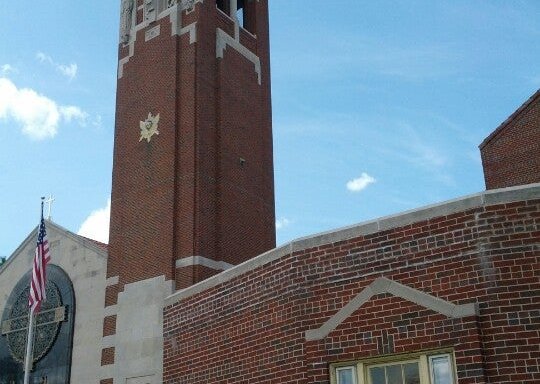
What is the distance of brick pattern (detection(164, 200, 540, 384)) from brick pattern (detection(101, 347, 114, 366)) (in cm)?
644

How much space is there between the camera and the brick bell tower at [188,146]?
2141cm

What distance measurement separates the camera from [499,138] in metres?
24.1

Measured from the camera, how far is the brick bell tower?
21406 mm

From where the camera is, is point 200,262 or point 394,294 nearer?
point 394,294

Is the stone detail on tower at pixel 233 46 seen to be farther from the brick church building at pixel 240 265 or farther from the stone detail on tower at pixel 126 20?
the stone detail on tower at pixel 126 20

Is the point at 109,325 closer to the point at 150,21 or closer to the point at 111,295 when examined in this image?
the point at 111,295

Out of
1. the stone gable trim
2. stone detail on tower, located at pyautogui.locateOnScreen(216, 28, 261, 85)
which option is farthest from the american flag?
the stone gable trim

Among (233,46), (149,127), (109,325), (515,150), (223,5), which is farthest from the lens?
(223,5)

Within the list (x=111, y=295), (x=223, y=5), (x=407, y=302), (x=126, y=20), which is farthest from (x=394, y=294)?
(x=126, y=20)

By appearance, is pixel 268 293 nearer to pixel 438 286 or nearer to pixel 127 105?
pixel 438 286

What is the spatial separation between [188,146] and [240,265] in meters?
7.04

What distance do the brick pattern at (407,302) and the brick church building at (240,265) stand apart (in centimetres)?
3

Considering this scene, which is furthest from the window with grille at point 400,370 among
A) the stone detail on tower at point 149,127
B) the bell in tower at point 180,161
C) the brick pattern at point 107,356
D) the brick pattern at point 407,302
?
the stone detail on tower at point 149,127

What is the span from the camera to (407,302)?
40.5 ft
